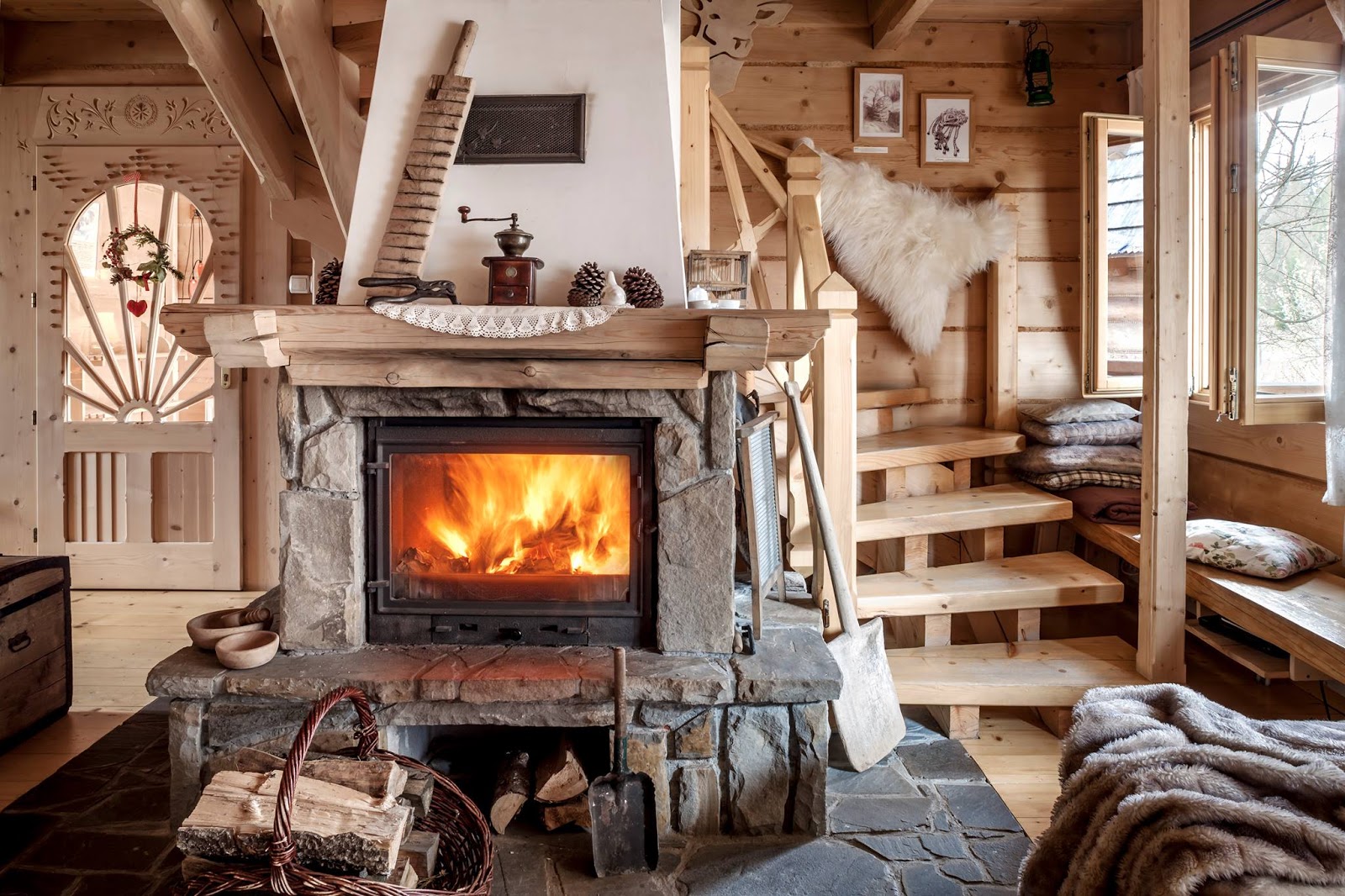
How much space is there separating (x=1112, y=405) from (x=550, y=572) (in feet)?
8.43

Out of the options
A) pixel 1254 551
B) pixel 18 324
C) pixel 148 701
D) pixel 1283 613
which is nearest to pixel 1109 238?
pixel 1254 551

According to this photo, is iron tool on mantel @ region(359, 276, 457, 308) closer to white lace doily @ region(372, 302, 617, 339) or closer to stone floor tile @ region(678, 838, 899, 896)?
A: white lace doily @ region(372, 302, 617, 339)

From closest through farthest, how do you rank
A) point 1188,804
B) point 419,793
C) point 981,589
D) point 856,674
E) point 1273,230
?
point 1188,804 → point 419,793 → point 856,674 → point 1273,230 → point 981,589

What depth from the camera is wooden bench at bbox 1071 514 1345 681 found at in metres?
2.29

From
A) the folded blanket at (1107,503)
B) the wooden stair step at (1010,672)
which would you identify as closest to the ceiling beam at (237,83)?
the wooden stair step at (1010,672)

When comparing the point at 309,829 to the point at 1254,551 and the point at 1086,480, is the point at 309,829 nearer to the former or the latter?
the point at 1254,551

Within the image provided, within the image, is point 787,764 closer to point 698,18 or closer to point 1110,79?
point 698,18

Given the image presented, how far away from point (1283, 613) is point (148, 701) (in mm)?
3433

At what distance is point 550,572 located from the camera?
91.4 inches

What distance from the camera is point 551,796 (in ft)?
6.98

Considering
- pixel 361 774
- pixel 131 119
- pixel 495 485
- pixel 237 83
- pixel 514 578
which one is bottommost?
pixel 361 774

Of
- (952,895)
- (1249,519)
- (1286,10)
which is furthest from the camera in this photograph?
(1249,519)

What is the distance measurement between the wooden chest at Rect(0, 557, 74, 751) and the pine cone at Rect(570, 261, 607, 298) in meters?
1.94

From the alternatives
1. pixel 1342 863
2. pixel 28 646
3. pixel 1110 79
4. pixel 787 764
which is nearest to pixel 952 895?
pixel 787 764
